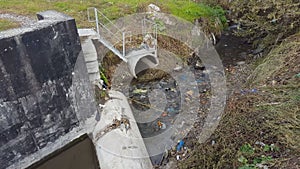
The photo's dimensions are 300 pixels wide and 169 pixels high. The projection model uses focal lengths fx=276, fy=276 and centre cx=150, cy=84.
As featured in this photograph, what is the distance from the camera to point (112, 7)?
9992 mm

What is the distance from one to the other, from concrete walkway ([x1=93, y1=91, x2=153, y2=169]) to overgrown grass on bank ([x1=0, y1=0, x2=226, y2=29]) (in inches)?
172

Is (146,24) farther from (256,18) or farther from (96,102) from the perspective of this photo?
(96,102)

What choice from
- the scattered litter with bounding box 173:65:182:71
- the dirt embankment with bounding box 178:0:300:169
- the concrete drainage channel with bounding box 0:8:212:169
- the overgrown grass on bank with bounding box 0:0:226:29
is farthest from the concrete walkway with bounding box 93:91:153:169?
the overgrown grass on bank with bounding box 0:0:226:29

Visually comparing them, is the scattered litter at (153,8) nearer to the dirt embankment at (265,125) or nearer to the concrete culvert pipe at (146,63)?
the concrete culvert pipe at (146,63)

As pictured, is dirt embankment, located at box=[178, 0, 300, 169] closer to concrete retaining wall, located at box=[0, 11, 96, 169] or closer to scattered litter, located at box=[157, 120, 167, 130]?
scattered litter, located at box=[157, 120, 167, 130]

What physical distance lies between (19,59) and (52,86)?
0.78 metres

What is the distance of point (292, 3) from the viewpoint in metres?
7.34

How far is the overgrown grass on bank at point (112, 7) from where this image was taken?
30.5 ft

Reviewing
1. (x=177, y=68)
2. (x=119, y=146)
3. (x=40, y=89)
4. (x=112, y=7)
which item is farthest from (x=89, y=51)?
(x=112, y=7)

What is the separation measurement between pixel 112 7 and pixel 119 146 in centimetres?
650

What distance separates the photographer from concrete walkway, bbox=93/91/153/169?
15.2ft

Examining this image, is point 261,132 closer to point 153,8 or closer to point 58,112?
point 58,112

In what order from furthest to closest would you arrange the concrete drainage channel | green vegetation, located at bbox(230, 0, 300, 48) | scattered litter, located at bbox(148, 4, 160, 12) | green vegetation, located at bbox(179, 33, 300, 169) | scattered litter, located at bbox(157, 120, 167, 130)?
scattered litter, located at bbox(148, 4, 160, 12)
green vegetation, located at bbox(230, 0, 300, 48)
scattered litter, located at bbox(157, 120, 167, 130)
the concrete drainage channel
green vegetation, located at bbox(179, 33, 300, 169)

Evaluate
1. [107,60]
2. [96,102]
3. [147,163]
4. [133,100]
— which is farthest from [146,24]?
[147,163]
